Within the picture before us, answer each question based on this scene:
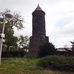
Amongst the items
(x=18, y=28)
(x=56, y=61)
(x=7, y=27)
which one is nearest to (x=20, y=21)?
(x=18, y=28)

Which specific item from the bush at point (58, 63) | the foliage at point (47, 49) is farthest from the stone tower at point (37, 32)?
the bush at point (58, 63)

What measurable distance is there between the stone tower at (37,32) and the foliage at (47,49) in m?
2.48

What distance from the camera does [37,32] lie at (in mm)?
62656

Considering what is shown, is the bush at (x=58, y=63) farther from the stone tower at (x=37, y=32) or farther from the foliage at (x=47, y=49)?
the stone tower at (x=37, y=32)

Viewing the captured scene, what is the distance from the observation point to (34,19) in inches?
2512

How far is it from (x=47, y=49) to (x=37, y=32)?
829 cm

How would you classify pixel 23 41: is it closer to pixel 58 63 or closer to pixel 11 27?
pixel 11 27

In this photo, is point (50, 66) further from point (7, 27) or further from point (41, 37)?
point (7, 27)

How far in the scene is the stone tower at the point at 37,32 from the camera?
2417 inches

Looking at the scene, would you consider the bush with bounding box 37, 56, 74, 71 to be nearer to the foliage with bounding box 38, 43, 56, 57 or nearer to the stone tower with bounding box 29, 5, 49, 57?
the foliage with bounding box 38, 43, 56, 57

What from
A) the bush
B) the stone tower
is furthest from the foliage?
the bush

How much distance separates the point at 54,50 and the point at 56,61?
20.9 meters

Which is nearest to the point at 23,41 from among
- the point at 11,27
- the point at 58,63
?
the point at 11,27

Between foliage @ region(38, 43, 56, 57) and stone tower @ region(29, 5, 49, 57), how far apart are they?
248 cm
